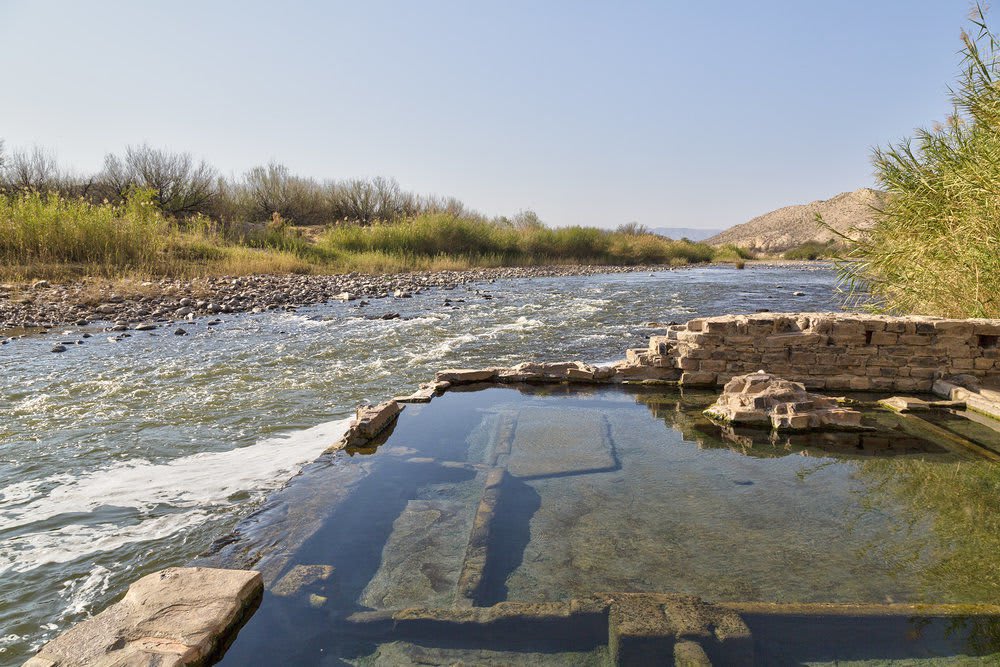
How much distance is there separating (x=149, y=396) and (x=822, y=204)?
229 ft

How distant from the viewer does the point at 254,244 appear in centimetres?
2061

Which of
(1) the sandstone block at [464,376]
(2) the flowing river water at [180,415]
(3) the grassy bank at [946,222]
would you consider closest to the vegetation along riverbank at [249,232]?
(2) the flowing river water at [180,415]

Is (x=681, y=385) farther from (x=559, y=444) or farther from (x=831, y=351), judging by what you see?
(x=559, y=444)

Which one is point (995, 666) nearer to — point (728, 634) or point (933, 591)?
point (933, 591)

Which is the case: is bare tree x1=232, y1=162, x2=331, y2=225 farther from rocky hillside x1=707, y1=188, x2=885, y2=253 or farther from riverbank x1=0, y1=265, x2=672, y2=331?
rocky hillside x1=707, y1=188, x2=885, y2=253

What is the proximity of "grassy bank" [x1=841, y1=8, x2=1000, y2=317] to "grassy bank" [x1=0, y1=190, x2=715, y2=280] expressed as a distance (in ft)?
50.0

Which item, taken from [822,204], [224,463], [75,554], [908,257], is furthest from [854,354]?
[822,204]

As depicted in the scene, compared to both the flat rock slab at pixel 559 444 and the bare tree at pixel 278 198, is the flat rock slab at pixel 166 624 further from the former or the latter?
the bare tree at pixel 278 198

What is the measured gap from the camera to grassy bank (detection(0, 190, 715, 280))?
1340 cm

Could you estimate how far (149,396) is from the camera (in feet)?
20.4

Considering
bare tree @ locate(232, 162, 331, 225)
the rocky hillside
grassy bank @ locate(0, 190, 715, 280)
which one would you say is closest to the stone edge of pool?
grassy bank @ locate(0, 190, 715, 280)

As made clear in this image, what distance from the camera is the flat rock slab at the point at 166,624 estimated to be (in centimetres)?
206

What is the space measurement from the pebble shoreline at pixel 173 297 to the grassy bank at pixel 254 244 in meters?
1.26

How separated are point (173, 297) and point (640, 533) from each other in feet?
39.2
